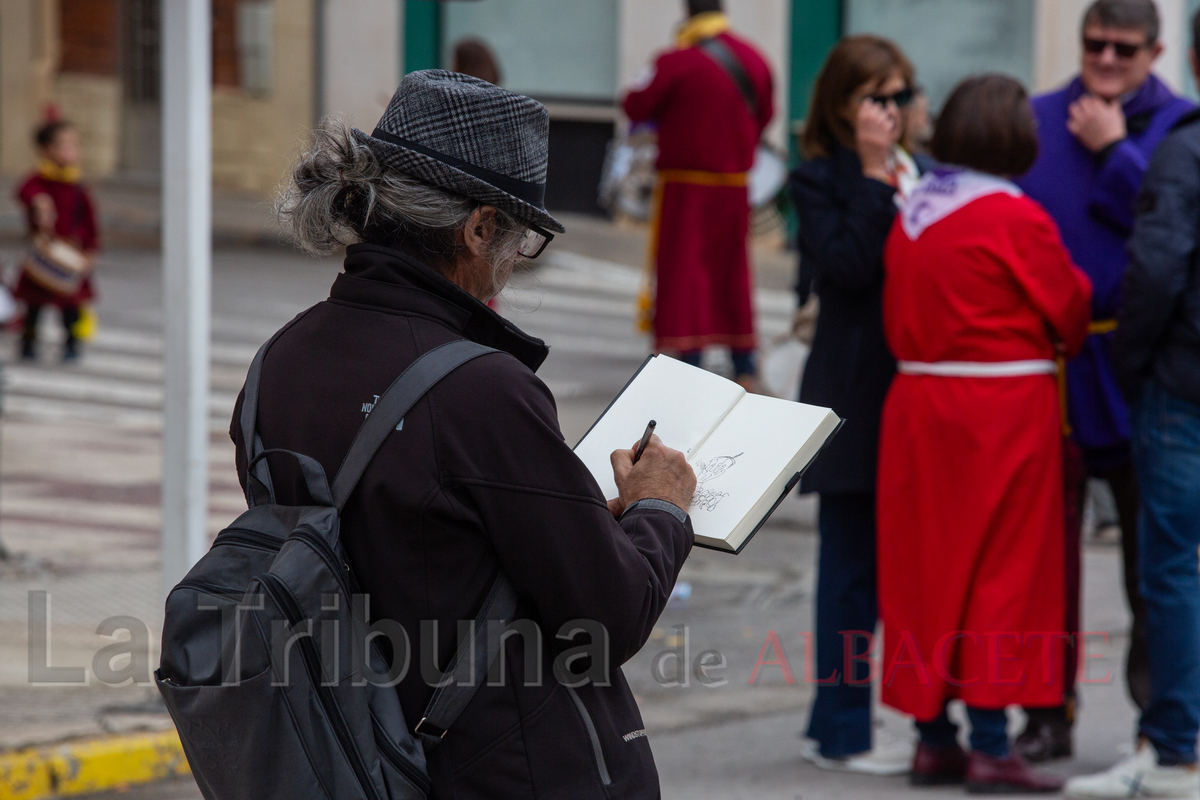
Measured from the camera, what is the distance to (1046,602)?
Answer: 461cm

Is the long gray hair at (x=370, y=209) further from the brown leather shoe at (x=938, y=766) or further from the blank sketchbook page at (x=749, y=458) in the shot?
the brown leather shoe at (x=938, y=766)

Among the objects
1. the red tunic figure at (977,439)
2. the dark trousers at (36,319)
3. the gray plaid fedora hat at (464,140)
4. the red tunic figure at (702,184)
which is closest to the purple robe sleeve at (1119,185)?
the red tunic figure at (977,439)

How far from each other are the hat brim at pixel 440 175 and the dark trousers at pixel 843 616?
8.91ft

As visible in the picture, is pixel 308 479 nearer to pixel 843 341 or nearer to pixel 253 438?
pixel 253 438

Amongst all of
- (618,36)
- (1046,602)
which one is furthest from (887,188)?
(618,36)

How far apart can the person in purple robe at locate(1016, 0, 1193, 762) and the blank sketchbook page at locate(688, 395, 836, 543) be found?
231 cm

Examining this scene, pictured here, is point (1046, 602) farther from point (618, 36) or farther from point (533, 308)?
point (618, 36)

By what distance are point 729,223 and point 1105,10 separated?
514 centimetres

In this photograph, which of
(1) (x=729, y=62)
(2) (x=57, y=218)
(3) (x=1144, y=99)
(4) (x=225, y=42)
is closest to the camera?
(3) (x=1144, y=99)

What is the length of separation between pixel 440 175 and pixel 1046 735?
129 inches

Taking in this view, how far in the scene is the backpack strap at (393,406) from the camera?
2209 mm

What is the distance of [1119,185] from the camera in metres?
4.78

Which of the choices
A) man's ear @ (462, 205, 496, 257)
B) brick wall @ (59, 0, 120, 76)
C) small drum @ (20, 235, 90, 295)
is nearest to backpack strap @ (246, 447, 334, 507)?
man's ear @ (462, 205, 496, 257)

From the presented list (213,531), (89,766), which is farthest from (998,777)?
(213,531)
